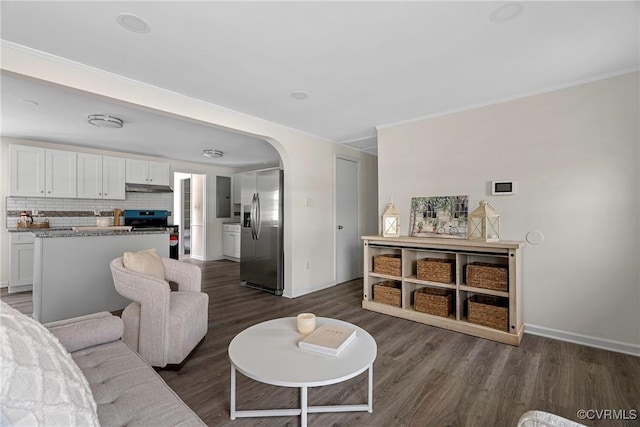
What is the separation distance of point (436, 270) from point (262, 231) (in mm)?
2544

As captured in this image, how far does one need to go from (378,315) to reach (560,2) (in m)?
2.99

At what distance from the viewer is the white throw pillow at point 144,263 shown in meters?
2.32

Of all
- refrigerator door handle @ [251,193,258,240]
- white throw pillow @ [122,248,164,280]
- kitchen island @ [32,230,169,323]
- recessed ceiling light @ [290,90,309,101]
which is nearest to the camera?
white throw pillow @ [122,248,164,280]

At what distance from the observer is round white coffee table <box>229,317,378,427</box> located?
1349 mm

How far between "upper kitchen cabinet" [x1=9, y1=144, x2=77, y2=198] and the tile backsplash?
35cm

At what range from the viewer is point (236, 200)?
7668 millimetres

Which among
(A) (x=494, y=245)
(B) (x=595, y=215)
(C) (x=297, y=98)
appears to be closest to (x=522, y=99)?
(B) (x=595, y=215)

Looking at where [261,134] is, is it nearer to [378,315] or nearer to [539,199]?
[378,315]

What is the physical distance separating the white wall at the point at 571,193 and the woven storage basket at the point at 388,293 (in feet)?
4.00

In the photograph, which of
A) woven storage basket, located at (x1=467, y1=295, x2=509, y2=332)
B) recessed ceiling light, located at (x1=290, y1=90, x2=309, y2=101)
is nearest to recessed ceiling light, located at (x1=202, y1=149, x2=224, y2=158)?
recessed ceiling light, located at (x1=290, y1=90, x2=309, y2=101)

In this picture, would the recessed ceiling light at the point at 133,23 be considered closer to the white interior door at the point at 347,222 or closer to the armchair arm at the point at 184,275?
the armchair arm at the point at 184,275

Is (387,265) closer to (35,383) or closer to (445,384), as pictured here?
(445,384)

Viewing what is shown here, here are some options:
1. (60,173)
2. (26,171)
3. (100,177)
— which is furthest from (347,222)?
(26,171)

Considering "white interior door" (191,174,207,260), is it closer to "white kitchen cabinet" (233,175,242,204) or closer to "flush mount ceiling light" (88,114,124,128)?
"white kitchen cabinet" (233,175,242,204)
